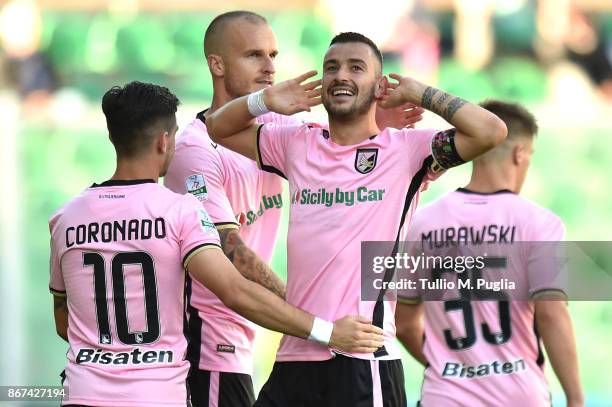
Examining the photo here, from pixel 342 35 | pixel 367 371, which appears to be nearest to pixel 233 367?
pixel 367 371

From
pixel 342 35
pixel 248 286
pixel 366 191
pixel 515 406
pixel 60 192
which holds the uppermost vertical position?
pixel 60 192

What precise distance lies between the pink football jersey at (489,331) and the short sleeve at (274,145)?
1149mm

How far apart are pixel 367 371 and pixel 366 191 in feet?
2.91

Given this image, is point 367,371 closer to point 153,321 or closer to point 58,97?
point 153,321

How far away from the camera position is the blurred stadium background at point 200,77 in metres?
14.0

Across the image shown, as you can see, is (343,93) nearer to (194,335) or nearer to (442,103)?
(442,103)

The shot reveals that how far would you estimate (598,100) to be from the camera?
46.4ft

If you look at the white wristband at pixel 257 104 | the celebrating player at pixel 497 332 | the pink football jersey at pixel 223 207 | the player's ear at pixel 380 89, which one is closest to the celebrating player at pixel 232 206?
the pink football jersey at pixel 223 207

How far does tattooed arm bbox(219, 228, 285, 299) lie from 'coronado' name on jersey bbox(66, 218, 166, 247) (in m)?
1.01

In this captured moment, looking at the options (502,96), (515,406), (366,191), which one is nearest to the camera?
(366,191)

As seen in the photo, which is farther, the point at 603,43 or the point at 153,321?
the point at 603,43

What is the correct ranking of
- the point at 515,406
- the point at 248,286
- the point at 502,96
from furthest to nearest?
the point at 502,96
the point at 515,406
the point at 248,286

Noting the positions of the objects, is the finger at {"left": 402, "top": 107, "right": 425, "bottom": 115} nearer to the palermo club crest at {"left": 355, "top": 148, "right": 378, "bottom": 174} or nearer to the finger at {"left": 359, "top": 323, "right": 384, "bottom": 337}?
the palermo club crest at {"left": 355, "top": 148, "right": 378, "bottom": 174}

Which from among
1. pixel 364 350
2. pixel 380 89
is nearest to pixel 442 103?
pixel 380 89
